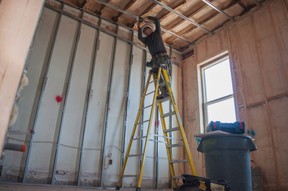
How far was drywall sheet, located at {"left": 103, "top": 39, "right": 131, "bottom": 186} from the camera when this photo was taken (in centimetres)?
347

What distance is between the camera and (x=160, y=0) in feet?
12.6

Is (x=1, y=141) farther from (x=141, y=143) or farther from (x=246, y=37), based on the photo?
(x=246, y=37)

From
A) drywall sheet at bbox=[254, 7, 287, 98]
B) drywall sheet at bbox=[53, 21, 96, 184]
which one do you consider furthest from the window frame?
drywall sheet at bbox=[53, 21, 96, 184]

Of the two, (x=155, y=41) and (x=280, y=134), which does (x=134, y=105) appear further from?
(x=280, y=134)

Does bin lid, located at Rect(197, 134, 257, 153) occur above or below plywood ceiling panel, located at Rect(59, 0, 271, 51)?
below

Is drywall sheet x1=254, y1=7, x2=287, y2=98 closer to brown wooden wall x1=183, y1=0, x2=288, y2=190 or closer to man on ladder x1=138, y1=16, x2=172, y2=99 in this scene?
brown wooden wall x1=183, y1=0, x2=288, y2=190

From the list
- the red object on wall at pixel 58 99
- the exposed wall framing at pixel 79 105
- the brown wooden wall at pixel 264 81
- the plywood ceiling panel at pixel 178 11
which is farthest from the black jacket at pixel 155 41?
the red object on wall at pixel 58 99

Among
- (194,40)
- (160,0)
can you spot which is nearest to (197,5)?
(160,0)

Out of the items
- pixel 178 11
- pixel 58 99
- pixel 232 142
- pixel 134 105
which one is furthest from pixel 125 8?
pixel 232 142

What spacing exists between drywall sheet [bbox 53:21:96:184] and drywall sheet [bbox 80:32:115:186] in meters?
0.10

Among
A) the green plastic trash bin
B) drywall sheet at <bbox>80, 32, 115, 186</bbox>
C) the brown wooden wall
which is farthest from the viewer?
drywall sheet at <bbox>80, 32, 115, 186</bbox>

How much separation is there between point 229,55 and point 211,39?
2.25 feet

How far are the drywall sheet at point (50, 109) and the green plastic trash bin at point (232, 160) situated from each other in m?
2.21

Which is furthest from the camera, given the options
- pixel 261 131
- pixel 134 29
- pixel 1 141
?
pixel 134 29
